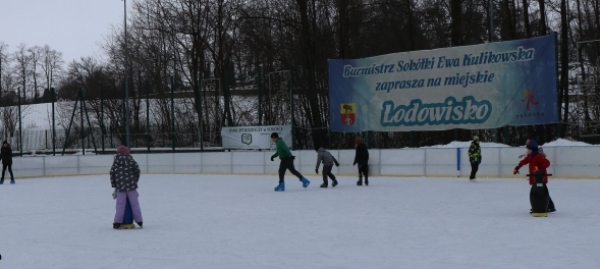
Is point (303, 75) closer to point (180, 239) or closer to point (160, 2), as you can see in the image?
point (160, 2)

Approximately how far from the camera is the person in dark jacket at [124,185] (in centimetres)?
1137

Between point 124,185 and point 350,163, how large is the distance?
14.7 m

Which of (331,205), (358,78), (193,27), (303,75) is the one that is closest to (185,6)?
(193,27)

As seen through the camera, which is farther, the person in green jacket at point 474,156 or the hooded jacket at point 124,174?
the person in green jacket at point 474,156

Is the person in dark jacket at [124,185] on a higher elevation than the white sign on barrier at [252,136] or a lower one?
lower

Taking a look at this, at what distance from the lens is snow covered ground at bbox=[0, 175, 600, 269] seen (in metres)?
8.05

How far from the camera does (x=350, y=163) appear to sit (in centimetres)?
2544

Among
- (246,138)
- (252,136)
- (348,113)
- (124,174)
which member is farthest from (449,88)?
(124,174)

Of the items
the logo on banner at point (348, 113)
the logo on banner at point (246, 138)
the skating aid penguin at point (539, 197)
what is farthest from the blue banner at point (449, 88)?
the skating aid penguin at point (539, 197)

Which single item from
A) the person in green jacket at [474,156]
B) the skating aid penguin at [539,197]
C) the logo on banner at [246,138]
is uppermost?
the logo on banner at [246,138]

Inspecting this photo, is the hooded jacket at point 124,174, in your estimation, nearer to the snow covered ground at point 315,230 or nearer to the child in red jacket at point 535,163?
the snow covered ground at point 315,230

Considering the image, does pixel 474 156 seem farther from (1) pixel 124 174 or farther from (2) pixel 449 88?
(1) pixel 124 174

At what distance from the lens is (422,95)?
25.1 meters

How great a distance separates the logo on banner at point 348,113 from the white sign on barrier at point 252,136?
80.5 inches
